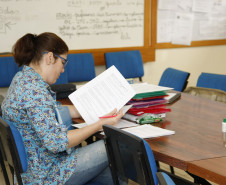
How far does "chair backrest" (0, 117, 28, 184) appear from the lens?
1.58 meters

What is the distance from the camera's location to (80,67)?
4.04 meters

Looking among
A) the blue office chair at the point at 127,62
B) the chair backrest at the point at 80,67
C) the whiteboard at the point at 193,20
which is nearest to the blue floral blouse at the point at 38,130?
the chair backrest at the point at 80,67

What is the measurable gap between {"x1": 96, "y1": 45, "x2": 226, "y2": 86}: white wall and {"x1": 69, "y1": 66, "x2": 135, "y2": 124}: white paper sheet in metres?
2.54

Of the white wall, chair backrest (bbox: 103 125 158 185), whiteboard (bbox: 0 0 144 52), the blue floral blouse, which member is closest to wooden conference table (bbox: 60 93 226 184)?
chair backrest (bbox: 103 125 158 185)

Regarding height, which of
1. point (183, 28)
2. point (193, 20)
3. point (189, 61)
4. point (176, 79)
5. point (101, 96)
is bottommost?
point (189, 61)

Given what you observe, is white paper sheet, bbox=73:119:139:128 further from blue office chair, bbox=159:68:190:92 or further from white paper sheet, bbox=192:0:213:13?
white paper sheet, bbox=192:0:213:13

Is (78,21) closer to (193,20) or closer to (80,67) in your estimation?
(80,67)

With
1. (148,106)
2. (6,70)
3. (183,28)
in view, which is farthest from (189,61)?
(148,106)

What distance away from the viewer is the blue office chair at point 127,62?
422 cm

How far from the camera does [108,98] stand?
1.93 metres

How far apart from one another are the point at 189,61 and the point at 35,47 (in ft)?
11.6

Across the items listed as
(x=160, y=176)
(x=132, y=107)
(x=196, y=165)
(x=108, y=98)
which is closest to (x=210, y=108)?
(x=132, y=107)

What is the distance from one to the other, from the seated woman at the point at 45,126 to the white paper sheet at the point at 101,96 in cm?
8

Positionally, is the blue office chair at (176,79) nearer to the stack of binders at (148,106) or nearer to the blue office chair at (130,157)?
the stack of binders at (148,106)
